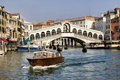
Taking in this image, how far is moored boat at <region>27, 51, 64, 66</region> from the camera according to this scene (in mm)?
19750

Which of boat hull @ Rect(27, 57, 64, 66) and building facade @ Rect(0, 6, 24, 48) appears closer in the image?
boat hull @ Rect(27, 57, 64, 66)

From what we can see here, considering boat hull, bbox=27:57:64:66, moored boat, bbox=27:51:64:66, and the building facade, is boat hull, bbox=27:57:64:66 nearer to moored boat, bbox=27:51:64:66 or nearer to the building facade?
moored boat, bbox=27:51:64:66

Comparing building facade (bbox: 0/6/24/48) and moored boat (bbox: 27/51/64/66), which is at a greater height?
building facade (bbox: 0/6/24/48)

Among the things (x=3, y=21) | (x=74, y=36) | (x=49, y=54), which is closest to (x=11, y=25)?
(x=3, y=21)

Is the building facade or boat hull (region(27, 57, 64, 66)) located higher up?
the building facade

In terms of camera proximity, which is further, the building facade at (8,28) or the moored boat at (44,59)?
the building facade at (8,28)

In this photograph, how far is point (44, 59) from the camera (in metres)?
20.0

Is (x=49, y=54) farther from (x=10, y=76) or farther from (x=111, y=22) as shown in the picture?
(x=111, y=22)

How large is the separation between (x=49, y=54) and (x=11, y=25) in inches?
1552

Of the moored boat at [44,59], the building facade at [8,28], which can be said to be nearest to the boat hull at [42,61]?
the moored boat at [44,59]

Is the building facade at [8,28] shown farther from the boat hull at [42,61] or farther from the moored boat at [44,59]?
the boat hull at [42,61]

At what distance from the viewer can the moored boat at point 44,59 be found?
1975 cm

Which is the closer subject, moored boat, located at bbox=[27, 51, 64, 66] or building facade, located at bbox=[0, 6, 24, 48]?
moored boat, located at bbox=[27, 51, 64, 66]

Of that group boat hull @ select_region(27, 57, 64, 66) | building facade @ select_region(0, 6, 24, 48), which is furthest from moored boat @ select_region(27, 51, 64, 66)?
building facade @ select_region(0, 6, 24, 48)
